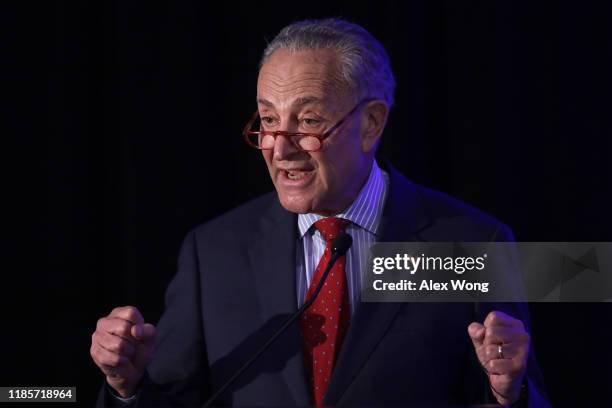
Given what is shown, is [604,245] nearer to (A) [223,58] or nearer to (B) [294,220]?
(B) [294,220]

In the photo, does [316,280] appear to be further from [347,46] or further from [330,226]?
[347,46]

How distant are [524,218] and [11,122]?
1.57 meters

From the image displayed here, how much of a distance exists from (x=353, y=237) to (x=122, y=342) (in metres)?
0.60

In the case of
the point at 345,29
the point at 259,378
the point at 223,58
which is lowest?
the point at 259,378

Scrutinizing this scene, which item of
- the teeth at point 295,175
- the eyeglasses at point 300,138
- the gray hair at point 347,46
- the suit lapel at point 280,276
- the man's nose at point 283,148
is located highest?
the gray hair at point 347,46

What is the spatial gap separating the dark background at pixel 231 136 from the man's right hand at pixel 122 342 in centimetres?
83

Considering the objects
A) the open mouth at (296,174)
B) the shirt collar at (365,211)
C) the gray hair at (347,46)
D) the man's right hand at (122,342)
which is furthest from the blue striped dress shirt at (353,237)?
the man's right hand at (122,342)

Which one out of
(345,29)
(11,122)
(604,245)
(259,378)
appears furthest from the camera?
(11,122)

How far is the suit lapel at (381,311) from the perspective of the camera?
159 cm

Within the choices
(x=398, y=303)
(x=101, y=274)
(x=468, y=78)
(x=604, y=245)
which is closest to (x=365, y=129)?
(x=398, y=303)

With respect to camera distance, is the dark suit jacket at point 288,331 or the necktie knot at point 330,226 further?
the necktie knot at point 330,226

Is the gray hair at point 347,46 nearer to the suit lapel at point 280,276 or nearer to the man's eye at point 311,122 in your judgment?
the man's eye at point 311,122

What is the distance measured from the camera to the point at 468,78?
7.25 feet

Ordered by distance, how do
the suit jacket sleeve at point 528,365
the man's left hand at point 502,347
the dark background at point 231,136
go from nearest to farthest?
1. the man's left hand at point 502,347
2. the suit jacket sleeve at point 528,365
3. the dark background at point 231,136
